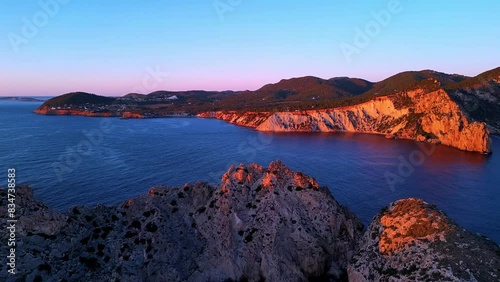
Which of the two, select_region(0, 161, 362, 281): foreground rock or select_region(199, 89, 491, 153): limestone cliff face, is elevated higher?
select_region(199, 89, 491, 153): limestone cliff face

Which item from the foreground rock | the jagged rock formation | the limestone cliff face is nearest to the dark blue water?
the limestone cliff face

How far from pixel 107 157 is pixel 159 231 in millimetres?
58642

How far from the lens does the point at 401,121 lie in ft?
445

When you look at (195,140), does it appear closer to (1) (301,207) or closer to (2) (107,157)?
(2) (107,157)

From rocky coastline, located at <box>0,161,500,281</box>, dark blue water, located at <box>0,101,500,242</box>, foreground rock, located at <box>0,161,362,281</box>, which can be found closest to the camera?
rocky coastline, located at <box>0,161,500,281</box>

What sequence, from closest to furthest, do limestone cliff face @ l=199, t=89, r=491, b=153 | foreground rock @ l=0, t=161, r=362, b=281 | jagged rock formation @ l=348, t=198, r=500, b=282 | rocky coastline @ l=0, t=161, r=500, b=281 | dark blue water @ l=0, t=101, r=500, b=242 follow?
1. jagged rock formation @ l=348, t=198, r=500, b=282
2. rocky coastline @ l=0, t=161, r=500, b=281
3. foreground rock @ l=0, t=161, r=362, b=281
4. dark blue water @ l=0, t=101, r=500, b=242
5. limestone cliff face @ l=199, t=89, r=491, b=153

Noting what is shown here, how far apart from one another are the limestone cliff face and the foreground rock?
8864 centimetres

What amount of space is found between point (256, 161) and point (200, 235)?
178 ft

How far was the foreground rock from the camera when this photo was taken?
28078 millimetres

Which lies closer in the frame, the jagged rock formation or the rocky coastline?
the jagged rock formation

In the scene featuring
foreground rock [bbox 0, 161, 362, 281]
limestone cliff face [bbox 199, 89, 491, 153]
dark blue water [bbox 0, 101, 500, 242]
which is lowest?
dark blue water [bbox 0, 101, 500, 242]

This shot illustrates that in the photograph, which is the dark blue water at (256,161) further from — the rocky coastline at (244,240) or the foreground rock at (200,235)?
the foreground rock at (200,235)

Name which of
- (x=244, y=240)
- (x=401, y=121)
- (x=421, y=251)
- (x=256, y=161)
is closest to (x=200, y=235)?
(x=244, y=240)

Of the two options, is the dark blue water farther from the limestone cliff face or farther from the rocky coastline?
the rocky coastline
